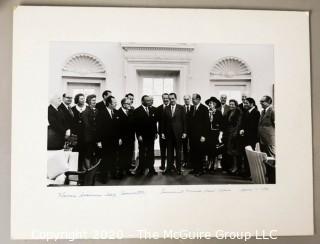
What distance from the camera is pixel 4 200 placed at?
34.7 inches

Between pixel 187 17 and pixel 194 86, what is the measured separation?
218 mm

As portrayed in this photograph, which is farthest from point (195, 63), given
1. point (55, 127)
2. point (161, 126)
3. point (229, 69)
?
point (55, 127)

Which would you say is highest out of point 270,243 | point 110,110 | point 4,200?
point 110,110

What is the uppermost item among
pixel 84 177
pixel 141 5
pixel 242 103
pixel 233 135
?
pixel 141 5

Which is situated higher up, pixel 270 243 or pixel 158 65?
pixel 158 65

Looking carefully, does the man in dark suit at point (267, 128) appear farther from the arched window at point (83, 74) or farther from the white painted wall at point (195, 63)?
the arched window at point (83, 74)

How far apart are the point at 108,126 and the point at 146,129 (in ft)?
0.39

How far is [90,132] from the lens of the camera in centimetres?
91

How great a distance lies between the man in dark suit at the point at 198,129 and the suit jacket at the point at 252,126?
117mm

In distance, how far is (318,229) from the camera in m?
0.92

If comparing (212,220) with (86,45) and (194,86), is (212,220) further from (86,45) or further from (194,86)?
(86,45)

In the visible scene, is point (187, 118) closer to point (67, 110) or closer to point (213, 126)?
point (213, 126)

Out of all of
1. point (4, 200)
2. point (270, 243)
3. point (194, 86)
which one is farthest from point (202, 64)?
point (4, 200)

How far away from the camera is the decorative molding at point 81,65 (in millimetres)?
908
